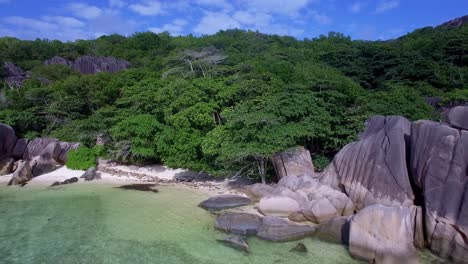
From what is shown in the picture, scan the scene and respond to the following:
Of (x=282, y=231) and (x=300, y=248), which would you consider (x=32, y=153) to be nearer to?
(x=282, y=231)

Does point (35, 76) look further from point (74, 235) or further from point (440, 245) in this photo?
point (440, 245)

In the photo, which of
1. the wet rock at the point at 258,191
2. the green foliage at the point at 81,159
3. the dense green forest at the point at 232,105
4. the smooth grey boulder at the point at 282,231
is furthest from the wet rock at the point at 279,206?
the green foliage at the point at 81,159

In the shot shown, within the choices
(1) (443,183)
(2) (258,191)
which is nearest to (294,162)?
(2) (258,191)

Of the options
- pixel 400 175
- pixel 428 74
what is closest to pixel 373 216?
pixel 400 175

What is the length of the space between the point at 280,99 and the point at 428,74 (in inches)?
906

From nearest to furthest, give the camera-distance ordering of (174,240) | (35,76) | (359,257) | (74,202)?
(359,257)
(174,240)
(74,202)
(35,76)

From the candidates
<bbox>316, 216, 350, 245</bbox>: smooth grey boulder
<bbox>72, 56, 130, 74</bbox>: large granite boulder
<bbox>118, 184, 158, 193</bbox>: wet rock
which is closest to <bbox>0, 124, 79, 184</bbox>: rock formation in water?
<bbox>118, 184, 158, 193</bbox>: wet rock

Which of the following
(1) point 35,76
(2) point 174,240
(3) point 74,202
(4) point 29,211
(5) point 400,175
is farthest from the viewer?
(1) point 35,76

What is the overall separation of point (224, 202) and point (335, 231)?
17.0 feet

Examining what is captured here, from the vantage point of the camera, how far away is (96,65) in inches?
1852

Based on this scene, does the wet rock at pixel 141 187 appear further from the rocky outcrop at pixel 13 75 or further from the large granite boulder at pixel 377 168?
the rocky outcrop at pixel 13 75

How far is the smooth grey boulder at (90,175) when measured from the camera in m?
21.3

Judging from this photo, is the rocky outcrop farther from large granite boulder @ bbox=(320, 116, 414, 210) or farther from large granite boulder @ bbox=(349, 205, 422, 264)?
large granite boulder @ bbox=(349, 205, 422, 264)

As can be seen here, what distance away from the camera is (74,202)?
53.2ft
